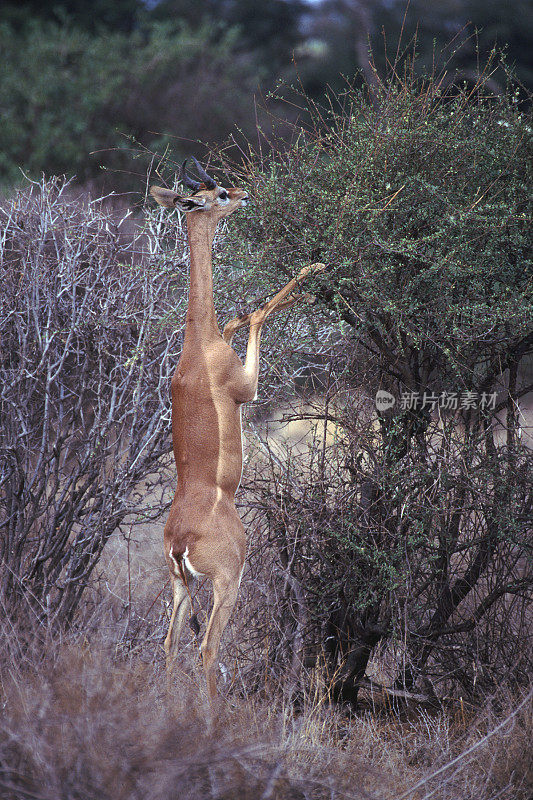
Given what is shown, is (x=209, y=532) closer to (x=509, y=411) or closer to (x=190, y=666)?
(x=190, y=666)

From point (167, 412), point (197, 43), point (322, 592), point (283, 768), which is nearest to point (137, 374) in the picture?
point (167, 412)

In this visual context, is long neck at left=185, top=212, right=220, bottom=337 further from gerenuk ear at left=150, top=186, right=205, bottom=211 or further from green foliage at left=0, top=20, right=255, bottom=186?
green foliage at left=0, top=20, right=255, bottom=186

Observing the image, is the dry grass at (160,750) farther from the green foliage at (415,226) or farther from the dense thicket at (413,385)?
the green foliage at (415,226)

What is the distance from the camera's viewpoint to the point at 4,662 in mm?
4844

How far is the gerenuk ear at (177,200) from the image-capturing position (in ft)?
15.7

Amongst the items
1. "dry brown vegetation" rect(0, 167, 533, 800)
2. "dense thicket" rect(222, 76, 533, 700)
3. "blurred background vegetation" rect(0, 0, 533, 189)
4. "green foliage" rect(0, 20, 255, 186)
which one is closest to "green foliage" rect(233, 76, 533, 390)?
"dense thicket" rect(222, 76, 533, 700)

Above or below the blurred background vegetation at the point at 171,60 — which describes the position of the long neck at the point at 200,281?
below

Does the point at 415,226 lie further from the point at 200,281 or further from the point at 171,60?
the point at 171,60

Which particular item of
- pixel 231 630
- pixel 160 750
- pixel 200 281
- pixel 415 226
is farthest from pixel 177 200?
pixel 231 630

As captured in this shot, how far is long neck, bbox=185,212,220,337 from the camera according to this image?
4832 millimetres

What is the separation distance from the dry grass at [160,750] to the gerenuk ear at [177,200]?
223 cm

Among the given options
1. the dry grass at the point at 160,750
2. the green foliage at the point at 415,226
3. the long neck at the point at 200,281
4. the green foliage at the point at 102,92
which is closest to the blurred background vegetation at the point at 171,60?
the green foliage at the point at 102,92

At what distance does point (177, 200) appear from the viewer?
15.9 feet

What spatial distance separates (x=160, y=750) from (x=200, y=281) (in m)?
2.28
